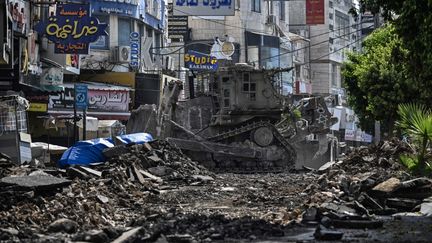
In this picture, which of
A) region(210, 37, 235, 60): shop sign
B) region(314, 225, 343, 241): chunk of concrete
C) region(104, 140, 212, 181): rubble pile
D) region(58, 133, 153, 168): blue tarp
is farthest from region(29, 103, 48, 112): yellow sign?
region(314, 225, 343, 241): chunk of concrete

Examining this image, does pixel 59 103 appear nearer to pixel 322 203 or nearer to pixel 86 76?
pixel 86 76

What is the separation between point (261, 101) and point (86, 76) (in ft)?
35.9

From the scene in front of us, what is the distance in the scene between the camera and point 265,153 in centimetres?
4100

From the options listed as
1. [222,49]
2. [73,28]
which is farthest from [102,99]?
[222,49]

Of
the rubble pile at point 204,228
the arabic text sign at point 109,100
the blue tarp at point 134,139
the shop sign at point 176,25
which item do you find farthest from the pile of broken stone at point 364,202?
the shop sign at point 176,25

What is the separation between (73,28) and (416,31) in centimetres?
1980

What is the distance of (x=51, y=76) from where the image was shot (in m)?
35.2

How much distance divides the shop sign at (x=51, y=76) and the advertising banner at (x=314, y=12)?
135 ft

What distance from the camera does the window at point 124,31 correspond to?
49.5m

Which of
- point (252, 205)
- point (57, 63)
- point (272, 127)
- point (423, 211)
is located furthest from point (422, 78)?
point (272, 127)

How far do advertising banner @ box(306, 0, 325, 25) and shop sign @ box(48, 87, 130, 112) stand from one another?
106ft

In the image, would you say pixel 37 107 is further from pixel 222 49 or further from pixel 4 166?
pixel 222 49

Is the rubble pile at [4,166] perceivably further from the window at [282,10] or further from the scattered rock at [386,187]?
the window at [282,10]

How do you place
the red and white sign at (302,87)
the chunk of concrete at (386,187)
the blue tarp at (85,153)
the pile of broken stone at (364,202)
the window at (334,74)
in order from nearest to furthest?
the pile of broken stone at (364,202) → the chunk of concrete at (386,187) → the blue tarp at (85,153) → the red and white sign at (302,87) → the window at (334,74)
